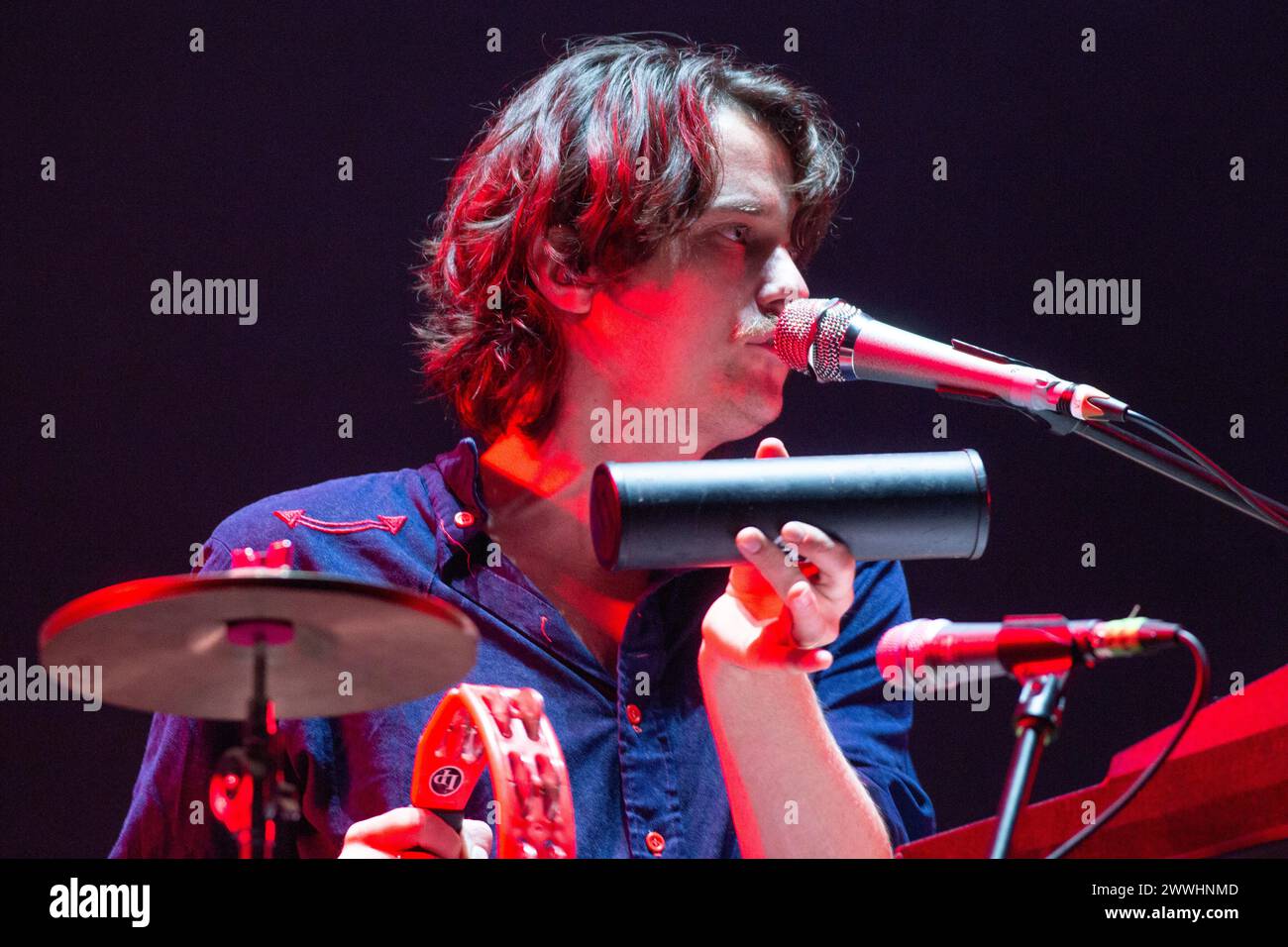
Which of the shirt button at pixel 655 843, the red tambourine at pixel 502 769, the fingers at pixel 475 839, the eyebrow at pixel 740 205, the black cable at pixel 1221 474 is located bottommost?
the shirt button at pixel 655 843

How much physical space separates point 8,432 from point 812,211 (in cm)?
129

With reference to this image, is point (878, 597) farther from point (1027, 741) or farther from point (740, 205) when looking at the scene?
point (1027, 741)

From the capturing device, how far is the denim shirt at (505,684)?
6.48 feet

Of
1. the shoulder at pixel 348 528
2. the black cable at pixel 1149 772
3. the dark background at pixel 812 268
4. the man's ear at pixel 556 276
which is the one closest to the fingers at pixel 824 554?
the black cable at pixel 1149 772

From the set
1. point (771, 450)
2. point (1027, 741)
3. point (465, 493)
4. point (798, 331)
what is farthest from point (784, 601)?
point (465, 493)

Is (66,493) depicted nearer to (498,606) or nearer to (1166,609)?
(498,606)

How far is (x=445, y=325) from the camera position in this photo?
254 centimetres

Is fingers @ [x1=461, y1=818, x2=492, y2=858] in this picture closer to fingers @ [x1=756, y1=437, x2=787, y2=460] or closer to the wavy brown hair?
fingers @ [x1=756, y1=437, x2=787, y2=460]

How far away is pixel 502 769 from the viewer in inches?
56.4

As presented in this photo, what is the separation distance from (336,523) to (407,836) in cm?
83

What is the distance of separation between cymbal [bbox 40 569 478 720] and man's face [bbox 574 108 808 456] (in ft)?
3.26

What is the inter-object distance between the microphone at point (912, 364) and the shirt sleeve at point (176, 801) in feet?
3.05

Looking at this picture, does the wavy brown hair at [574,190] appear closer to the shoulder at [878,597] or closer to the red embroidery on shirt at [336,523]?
the red embroidery on shirt at [336,523]
